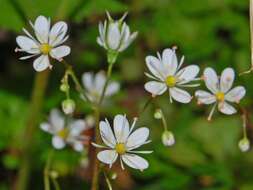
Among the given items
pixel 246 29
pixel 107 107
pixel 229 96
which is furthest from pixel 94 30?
pixel 229 96

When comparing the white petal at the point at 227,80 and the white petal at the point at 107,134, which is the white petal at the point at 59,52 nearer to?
the white petal at the point at 107,134

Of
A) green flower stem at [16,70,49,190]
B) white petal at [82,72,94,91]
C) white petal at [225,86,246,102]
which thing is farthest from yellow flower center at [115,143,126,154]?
white petal at [82,72,94,91]

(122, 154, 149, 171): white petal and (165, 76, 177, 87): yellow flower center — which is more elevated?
(165, 76, 177, 87): yellow flower center

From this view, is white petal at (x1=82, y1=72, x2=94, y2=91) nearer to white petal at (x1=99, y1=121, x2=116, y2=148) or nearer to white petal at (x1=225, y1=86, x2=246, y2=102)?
white petal at (x1=225, y1=86, x2=246, y2=102)

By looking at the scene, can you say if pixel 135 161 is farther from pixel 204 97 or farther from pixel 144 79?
pixel 144 79

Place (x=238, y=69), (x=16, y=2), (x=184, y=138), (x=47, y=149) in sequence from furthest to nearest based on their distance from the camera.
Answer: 1. (x=238, y=69)
2. (x=184, y=138)
3. (x=47, y=149)
4. (x=16, y=2)

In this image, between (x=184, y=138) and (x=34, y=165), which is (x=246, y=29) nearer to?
(x=184, y=138)

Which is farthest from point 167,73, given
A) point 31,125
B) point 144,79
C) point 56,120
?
point 144,79
